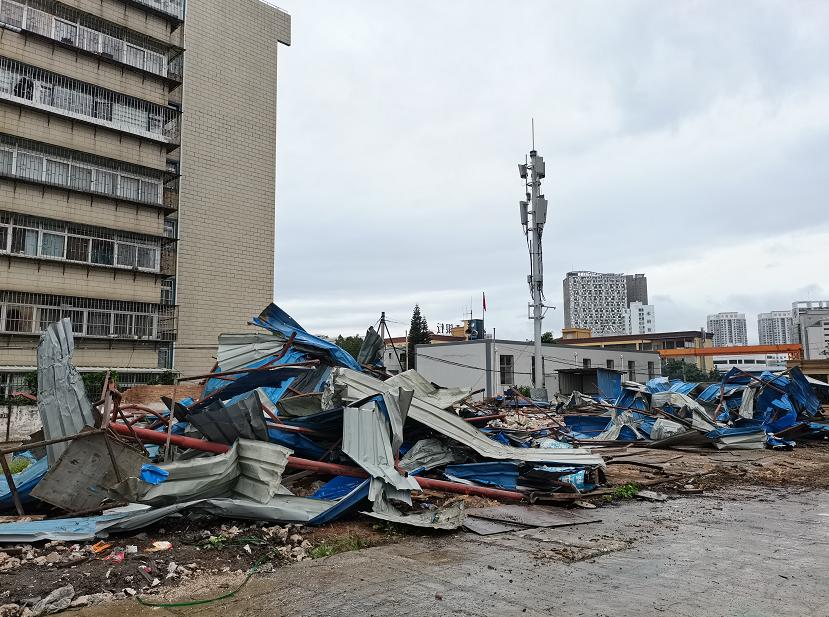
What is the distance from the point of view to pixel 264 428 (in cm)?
730

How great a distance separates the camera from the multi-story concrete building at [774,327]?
131625mm

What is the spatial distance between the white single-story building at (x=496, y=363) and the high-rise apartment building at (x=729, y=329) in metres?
118

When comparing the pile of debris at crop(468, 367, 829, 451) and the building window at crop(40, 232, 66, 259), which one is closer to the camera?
the pile of debris at crop(468, 367, 829, 451)

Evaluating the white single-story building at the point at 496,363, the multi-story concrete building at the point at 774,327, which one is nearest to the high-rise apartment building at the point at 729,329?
the multi-story concrete building at the point at 774,327

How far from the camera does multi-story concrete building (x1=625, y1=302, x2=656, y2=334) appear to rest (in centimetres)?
11862

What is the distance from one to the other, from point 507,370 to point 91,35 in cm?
2713

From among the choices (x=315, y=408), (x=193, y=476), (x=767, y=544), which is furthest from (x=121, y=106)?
(x=767, y=544)

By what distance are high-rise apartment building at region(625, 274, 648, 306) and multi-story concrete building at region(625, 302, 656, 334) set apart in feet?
10.6

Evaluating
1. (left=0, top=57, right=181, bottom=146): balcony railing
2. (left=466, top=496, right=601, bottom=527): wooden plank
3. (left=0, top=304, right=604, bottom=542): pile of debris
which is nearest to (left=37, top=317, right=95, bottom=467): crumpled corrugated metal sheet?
(left=0, top=304, right=604, bottom=542): pile of debris

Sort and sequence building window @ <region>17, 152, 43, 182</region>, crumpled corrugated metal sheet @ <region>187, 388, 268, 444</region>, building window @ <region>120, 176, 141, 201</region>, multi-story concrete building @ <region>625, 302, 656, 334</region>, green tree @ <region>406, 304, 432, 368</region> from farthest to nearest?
multi-story concrete building @ <region>625, 302, 656, 334</region> < green tree @ <region>406, 304, 432, 368</region> < building window @ <region>120, 176, 141, 201</region> < building window @ <region>17, 152, 43, 182</region> < crumpled corrugated metal sheet @ <region>187, 388, 268, 444</region>

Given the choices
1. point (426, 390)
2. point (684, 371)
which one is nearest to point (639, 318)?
point (684, 371)

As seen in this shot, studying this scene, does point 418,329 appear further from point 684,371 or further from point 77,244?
point 77,244

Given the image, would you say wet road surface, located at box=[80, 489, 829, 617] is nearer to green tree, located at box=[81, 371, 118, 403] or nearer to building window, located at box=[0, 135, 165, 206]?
green tree, located at box=[81, 371, 118, 403]

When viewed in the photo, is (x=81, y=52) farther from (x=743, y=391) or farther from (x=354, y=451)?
(x=743, y=391)
